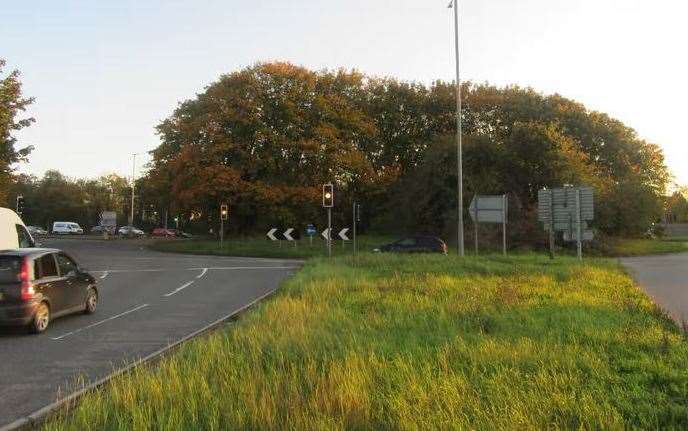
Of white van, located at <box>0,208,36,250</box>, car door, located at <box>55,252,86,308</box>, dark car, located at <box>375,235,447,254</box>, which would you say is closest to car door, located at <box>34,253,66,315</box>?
car door, located at <box>55,252,86,308</box>

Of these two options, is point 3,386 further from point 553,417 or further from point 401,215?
point 401,215

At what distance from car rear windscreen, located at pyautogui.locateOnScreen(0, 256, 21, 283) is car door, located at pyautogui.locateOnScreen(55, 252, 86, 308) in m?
1.39

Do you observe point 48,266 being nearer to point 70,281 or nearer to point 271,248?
point 70,281

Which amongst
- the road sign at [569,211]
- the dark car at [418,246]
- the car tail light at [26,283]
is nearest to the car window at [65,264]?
the car tail light at [26,283]

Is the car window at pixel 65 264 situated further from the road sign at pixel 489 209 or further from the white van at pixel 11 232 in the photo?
the road sign at pixel 489 209

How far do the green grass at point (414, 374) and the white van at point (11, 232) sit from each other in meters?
8.93

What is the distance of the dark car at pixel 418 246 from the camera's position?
1422 inches

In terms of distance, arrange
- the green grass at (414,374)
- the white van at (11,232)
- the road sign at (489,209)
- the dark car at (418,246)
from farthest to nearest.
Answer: the dark car at (418,246) < the road sign at (489,209) < the white van at (11,232) < the green grass at (414,374)

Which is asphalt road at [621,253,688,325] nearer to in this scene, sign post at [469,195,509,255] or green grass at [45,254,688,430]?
green grass at [45,254,688,430]

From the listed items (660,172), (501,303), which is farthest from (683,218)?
(501,303)

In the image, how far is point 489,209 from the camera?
2997cm

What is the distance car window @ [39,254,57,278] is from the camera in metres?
12.1

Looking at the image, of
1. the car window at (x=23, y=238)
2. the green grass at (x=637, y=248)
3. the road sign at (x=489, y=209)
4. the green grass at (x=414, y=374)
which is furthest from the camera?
the green grass at (x=637, y=248)

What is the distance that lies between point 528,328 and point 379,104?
169 feet
